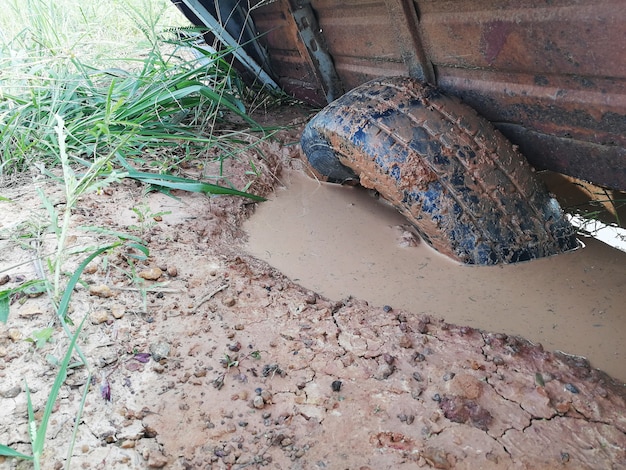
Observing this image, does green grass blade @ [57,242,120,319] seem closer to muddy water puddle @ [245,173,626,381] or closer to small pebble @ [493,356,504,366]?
muddy water puddle @ [245,173,626,381]

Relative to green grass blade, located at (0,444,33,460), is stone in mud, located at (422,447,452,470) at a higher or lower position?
lower

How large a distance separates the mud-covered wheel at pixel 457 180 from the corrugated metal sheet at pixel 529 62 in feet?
0.38

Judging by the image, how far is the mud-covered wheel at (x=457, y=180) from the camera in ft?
6.84

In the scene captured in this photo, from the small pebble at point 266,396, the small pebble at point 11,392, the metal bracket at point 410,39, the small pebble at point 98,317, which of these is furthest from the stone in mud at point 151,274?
the metal bracket at point 410,39

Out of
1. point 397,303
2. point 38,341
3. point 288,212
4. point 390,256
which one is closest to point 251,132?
point 288,212

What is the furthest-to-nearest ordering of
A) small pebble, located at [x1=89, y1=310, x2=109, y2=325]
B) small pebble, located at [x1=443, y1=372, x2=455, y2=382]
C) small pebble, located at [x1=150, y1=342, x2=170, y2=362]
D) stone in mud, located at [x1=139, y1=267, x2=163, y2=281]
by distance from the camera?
1. stone in mud, located at [x1=139, y1=267, x2=163, y2=281]
2. small pebble, located at [x1=89, y1=310, x2=109, y2=325]
3. small pebble, located at [x1=150, y1=342, x2=170, y2=362]
4. small pebble, located at [x1=443, y1=372, x2=455, y2=382]

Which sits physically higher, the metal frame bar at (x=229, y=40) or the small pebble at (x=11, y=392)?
the metal frame bar at (x=229, y=40)

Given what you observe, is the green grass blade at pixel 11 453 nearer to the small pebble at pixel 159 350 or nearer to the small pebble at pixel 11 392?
the small pebble at pixel 11 392

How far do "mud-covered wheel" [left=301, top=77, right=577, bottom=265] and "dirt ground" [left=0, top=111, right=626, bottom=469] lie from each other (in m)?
0.44

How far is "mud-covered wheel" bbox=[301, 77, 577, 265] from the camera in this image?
2086mm

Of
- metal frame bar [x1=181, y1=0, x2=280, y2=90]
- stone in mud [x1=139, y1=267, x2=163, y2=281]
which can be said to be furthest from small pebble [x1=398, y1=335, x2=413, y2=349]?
metal frame bar [x1=181, y1=0, x2=280, y2=90]

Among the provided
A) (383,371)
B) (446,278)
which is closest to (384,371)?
(383,371)

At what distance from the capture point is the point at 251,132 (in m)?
3.33

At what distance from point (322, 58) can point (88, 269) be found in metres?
1.77
